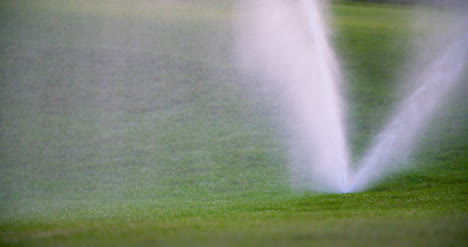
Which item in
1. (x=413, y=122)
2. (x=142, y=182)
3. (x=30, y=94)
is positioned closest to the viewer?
(x=142, y=182)

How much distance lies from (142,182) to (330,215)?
27.1 feet

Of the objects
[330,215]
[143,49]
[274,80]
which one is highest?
[143,49]

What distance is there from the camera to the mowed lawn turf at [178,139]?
8938mm

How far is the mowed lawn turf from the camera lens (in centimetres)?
894

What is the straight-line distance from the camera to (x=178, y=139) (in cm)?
2019

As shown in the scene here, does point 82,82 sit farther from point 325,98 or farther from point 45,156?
point 325,98

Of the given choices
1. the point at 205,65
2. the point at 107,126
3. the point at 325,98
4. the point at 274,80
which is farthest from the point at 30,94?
the point at 325,98

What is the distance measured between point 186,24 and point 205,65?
3.90 meters

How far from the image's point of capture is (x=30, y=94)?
944 inches

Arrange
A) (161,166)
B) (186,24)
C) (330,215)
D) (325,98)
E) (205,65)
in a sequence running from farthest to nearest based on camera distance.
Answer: (186,24) → (205,65) → (161,166) → (325,98) → (330,215)

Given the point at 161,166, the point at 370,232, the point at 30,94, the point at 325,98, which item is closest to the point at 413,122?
the point at 325,98

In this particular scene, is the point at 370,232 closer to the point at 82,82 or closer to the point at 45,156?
the point at 45,156

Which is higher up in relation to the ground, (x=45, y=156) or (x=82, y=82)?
(x=82, y=82)

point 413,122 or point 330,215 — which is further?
point 413,122
